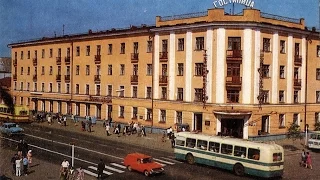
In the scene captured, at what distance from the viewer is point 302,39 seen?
42.8m

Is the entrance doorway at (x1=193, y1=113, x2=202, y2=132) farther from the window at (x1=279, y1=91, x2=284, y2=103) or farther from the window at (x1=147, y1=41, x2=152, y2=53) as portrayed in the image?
the window at (x1=147, y1=41, x2=152, y2=53)

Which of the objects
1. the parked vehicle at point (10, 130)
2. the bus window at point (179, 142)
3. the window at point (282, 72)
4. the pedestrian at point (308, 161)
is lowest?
the pedestrian at point (308, 161)

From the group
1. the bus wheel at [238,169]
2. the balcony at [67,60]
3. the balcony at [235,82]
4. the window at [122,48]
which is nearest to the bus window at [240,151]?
the bus wheel at [238,169]

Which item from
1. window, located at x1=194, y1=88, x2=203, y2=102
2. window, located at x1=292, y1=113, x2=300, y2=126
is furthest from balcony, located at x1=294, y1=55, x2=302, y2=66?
window, located at x1=194, y1=88, x2=203, y2=102

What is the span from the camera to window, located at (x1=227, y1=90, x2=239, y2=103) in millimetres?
38531

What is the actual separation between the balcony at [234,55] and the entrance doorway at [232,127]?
224 inches

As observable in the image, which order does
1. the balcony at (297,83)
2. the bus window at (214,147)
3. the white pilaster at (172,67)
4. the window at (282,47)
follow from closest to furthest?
the bus window at (214,147) < the window at (282,47) < the white pilaster at (172,67) < the balcony at (297,83)

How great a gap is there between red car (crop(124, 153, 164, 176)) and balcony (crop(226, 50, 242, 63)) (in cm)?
1634

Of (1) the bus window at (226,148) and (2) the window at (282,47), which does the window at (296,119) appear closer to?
(2) the window at (282,47)

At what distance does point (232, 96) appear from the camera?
127 feet

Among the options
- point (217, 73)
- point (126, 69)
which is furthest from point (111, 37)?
point (217, 73)

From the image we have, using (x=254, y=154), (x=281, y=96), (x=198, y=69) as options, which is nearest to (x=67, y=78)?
(x=198, y=69)

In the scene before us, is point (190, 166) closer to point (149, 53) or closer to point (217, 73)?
point (217, 73)

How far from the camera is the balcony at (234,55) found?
3800 cm
